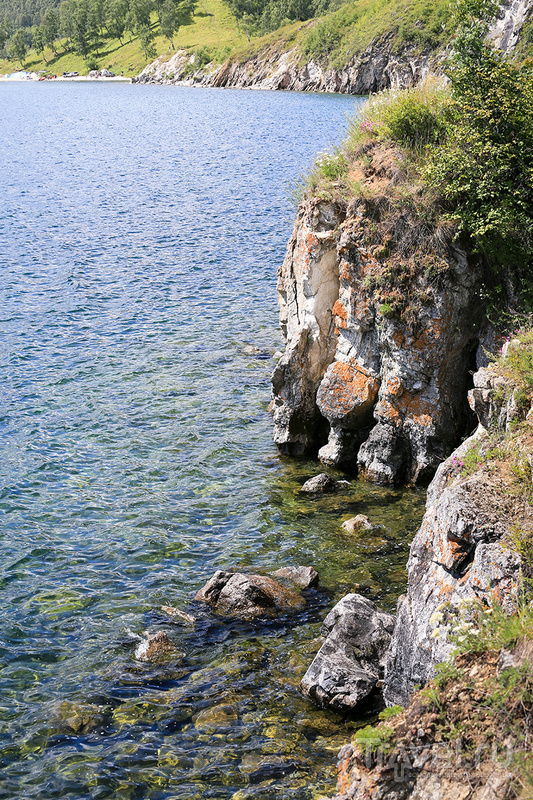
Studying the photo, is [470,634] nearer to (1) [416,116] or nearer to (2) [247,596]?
(2) [247,596]

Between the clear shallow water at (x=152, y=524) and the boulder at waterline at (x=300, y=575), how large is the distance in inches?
12.8

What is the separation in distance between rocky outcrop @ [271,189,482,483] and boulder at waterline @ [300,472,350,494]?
965mm

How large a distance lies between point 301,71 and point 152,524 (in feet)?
489

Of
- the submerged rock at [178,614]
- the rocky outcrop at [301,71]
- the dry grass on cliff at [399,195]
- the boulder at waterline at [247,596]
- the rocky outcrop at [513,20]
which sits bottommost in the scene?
the submerged rock at [178,614]

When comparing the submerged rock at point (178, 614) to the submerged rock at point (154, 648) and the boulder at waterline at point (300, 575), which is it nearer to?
the submerged rock at point (154, 648)

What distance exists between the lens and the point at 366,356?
17.0 metres

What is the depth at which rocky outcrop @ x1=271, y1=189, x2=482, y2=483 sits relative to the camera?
51.1 feet

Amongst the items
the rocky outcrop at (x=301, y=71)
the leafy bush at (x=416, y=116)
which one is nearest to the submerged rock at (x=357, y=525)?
the leafy bush at (x=416, y=116)

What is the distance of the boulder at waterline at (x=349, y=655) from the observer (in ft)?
31.7

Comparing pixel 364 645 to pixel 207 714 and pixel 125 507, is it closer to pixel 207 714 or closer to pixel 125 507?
pixel 207 714

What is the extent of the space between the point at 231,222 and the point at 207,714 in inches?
1390

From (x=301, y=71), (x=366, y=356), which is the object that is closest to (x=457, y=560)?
(x=366, y=356)

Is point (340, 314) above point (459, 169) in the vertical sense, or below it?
below

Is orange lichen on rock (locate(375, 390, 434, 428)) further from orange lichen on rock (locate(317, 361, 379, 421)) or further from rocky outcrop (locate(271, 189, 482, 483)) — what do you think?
orange lichen on rock (locate(317, 361, 379, 421))
